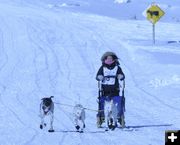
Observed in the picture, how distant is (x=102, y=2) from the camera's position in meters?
47.5

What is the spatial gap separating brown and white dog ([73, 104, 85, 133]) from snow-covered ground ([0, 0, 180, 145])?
15 centimetres

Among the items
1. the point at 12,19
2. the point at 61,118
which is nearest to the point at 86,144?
the point at 61,118

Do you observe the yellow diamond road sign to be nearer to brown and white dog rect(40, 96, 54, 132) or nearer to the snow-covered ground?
the snow-covered ground

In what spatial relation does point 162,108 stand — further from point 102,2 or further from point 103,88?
point 102,2

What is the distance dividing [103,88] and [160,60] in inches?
425

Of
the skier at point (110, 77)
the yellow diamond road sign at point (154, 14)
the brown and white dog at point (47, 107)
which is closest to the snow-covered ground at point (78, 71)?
the brown and white dog at point (47, 107)

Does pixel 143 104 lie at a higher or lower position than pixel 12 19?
lower

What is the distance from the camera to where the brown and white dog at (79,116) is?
424 inches

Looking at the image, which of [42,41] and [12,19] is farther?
[12,19]

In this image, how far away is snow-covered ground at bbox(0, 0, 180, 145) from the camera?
1099 centimetres

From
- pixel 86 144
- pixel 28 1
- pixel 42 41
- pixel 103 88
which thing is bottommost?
pixel 86 144

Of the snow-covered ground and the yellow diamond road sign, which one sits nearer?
the snow-covered ground

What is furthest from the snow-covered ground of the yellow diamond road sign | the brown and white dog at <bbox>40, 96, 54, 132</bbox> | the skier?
the yellow diamond road sign

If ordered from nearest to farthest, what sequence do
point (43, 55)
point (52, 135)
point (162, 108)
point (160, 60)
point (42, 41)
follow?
point (52, 135) → point (162, 108) → point (160, 60) → point (43, 55) → point (42, 41)
